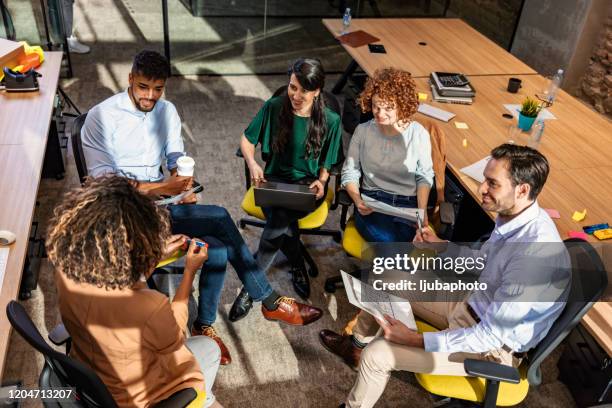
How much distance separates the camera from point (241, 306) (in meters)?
3.12

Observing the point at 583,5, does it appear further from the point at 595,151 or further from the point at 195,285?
the point at 195,285

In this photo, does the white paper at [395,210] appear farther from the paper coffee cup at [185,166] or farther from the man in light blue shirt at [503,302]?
the paper coffee cup at [185,166]

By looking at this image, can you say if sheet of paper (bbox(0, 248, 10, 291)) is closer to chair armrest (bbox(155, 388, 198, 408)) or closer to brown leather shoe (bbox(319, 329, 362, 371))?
chair armrest (bbox(155, 388, 198, 408))

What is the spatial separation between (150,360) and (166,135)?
57.5 inches

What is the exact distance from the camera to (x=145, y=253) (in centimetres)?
177

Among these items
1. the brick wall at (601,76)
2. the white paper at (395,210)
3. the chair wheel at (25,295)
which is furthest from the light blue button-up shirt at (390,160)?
the brick wall at (601,76)

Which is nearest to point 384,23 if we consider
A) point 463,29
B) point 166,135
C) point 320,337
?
point 463,29

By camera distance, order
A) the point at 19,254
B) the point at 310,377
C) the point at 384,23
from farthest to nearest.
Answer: the point at 384,23 < the point at 310,377 < the point at 19,254

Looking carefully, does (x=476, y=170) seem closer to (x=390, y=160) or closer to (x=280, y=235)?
(x=390, y=160)

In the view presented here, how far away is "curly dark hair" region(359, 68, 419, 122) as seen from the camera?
9.46 feet

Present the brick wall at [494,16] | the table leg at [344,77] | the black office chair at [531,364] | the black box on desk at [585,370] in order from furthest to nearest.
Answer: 1. the brick wall at [494,16]
2. the table leg at [344,77]
3. the black box on desk at [585,370]
4. the black office chair at [531,364]

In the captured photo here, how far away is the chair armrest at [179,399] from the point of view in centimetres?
186

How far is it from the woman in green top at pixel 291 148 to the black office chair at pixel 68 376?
49.9 inches

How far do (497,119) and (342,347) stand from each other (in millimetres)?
1778
